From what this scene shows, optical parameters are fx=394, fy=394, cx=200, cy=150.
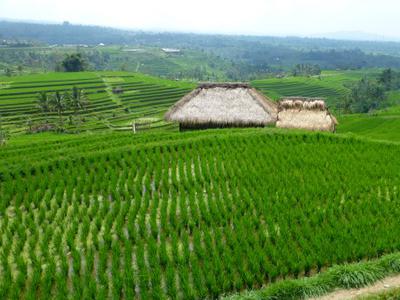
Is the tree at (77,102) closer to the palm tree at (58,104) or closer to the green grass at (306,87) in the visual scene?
the palm tree at (58,104)

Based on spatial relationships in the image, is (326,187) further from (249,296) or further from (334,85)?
(334,85)

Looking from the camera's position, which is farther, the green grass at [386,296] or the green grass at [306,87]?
the green grass at [306,87]

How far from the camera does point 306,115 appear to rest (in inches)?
725

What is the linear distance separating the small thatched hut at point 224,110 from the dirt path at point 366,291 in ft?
37.4

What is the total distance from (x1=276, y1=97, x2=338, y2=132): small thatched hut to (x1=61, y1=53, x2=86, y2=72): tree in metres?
66.7

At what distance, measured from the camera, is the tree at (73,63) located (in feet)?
252

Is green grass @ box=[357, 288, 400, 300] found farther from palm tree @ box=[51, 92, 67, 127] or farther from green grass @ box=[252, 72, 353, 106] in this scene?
green grass @ box=[252, 72, 353, 106]

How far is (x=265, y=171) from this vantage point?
10.8m

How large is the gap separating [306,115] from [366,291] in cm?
1289

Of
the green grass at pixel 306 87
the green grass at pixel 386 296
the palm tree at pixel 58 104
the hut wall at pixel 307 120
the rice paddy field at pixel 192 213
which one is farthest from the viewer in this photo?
the green grass at pixel 306 87

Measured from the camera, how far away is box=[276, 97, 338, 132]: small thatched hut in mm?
18141

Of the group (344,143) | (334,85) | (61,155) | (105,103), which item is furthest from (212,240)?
(334,85)

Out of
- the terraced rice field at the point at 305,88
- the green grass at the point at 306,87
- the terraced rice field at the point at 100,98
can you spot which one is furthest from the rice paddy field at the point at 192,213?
the terraced rice field at the point at 305,88

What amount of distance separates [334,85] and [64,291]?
266 feet
